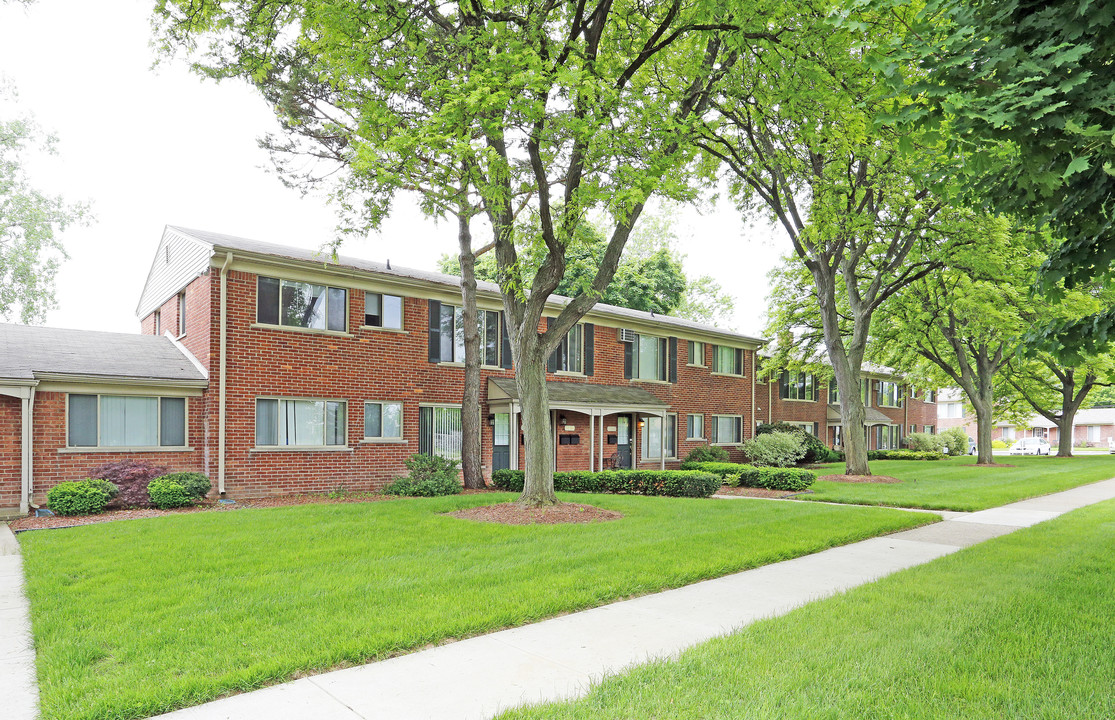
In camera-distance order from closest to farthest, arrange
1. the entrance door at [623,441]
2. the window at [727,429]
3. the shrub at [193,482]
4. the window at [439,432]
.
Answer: the shrub at [193,482] → the window at [439,432] → the entrance door at [623,441] → the window at [727,429]

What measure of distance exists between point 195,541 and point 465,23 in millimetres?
8650

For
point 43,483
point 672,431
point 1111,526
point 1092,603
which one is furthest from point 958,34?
point 672,431

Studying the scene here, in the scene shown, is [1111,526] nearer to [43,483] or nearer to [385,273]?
[385,273]

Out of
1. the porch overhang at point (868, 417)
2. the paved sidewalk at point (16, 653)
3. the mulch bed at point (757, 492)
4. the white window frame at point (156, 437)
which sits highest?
the white window frame at point (156, 437)

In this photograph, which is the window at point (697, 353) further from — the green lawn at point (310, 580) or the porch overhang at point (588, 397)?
the green lawn at point (310, 580)

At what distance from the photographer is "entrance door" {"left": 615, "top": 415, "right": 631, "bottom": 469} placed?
77.8ft

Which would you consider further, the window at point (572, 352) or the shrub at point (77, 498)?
the window at point (572, 352)

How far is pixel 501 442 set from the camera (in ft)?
66.4

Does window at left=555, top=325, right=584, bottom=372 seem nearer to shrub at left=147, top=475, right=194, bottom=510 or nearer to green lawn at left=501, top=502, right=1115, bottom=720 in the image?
shrub at left=147, top=475, right=194, bottom=510

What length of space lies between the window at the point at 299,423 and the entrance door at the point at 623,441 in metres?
9.68

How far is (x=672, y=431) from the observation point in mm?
26000

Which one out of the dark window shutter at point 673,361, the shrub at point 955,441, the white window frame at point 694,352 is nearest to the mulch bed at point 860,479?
the dark window shutter at point 673,361

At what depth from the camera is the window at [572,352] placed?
22203mm

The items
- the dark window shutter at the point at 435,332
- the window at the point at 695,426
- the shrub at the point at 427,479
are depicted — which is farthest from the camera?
the window at the point at 695,426
